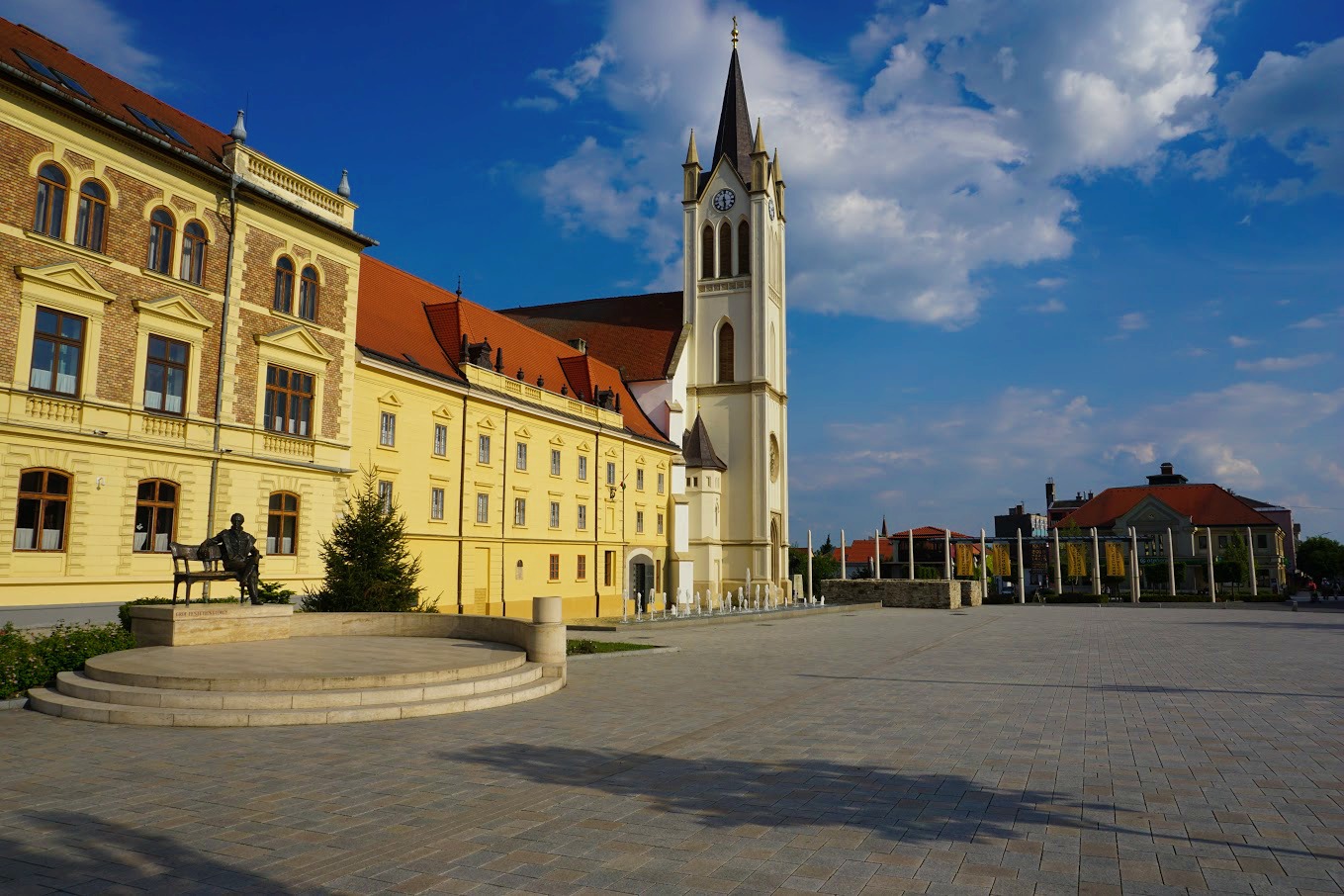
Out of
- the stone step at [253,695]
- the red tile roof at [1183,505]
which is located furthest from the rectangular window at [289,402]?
the red tile roof at [1183,505]

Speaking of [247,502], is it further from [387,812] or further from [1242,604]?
[1242,604]

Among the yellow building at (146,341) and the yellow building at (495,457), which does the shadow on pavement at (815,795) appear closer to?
the yellow building at (146,341)

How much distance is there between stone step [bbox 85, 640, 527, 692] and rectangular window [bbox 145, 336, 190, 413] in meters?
10.2

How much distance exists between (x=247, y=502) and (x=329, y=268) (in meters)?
8.20

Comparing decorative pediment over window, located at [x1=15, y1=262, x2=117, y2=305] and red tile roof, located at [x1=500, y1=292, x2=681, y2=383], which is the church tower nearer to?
red tile roof, located at [x1=500, y1=292, x2=681, y2=383]

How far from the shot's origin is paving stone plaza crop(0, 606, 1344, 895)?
18.8 feet

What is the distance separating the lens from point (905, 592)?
178 feet

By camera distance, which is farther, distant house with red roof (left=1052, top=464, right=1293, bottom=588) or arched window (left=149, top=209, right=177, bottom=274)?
distant house with red roof (left=1052, top=464, right=1293, bottom=588)

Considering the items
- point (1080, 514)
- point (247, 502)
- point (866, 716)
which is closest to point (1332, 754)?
point (866, 716)

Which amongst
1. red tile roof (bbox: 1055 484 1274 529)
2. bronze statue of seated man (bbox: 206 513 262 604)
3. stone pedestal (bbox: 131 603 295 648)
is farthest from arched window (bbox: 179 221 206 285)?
red tile roof (bbox: 1055 484 1274 529)

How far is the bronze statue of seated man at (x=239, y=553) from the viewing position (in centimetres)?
1731

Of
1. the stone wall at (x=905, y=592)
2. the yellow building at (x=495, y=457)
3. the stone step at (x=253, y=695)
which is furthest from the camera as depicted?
Result: the stone wall at (x=905, y=592)

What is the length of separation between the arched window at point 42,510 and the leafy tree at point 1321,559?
13238 centimetres

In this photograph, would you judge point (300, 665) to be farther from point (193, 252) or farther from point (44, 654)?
point (193, 252)
